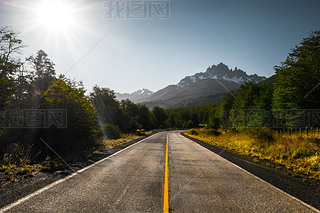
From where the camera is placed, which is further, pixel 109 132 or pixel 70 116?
pixel 109 132

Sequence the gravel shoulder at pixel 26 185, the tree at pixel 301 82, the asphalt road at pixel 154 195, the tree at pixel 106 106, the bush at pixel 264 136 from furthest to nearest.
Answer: the tree at pixel 106 106
the tree at pixel 301 82
the bush at pixel 264 136
the gravel shoulder at pixel 26 185
the asphalt road at pixel 154 195

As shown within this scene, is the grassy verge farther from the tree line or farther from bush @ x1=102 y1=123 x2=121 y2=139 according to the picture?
bush @ x1=102 y1=123 x2=121 y2=139

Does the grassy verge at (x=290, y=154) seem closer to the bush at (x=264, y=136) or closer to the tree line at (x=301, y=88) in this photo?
the bush at (x=264, y=136)

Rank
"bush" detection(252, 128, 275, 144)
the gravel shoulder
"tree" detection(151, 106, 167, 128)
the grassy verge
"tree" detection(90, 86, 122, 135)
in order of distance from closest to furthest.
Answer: the gravel shoulder < the grassy verge < "bush" detection(252, 128, 275, 144) < "tree" detection(90, 86, 122, 135) < "tree" detection(151, 106, 167, 128)

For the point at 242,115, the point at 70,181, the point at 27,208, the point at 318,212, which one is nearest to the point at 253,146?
the point at 318,212

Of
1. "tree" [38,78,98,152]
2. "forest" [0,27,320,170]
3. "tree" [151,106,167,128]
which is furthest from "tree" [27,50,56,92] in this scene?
"tree" [151,106,167,128]

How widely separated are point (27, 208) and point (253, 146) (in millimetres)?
14275

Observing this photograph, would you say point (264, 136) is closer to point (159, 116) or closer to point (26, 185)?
point (26, 185)

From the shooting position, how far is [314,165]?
7895 millimetres

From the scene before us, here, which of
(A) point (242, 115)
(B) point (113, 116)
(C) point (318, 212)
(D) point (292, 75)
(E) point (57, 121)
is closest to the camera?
(C) point (318, 212)

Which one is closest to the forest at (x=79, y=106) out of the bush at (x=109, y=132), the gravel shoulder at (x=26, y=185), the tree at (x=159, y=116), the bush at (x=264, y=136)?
the bush at (x=109, y=132)

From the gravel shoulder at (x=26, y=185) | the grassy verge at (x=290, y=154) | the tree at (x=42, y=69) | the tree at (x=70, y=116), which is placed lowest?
the grassy verge at (x=290, y=154)

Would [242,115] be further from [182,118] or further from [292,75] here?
[182,118]

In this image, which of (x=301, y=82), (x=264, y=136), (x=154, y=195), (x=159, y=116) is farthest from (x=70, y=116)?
(x=159, y=116)
